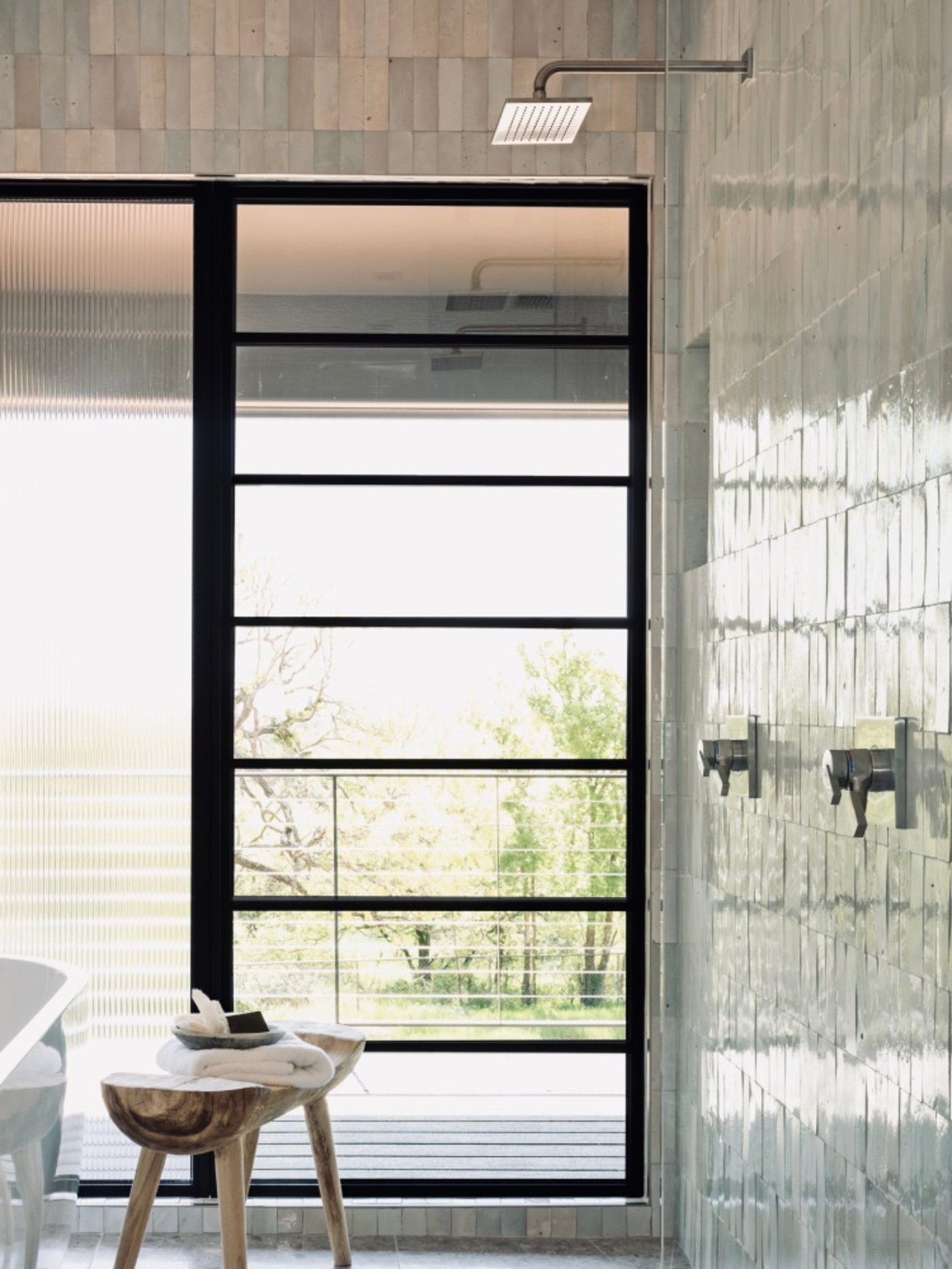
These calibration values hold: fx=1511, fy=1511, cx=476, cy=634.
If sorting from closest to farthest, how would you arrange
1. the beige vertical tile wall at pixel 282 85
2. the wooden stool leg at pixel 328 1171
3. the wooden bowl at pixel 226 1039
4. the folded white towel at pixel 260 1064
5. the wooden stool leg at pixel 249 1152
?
the folded white towel at pixel 260 1064 → the wooden bowl at pixel 226 1039 → the wooden stool leg at pixel 249 1152 → the wooden stool leg at pixel 328 1171 → the beige vertical tile wall at pixel 282 85

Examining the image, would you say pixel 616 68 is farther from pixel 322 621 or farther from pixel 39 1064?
pixel 39 1064

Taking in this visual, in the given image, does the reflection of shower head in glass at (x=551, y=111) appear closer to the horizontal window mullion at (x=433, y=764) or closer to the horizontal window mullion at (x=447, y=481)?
the horizontal window mullion at (x=447, y=481)

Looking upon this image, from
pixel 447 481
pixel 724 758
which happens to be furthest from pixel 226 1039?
pixel 447 481

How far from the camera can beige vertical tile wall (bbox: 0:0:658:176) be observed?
3.90 meters

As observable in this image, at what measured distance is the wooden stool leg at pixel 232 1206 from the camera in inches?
125

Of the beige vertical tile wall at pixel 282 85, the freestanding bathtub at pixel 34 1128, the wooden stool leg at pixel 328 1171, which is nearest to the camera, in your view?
the freestanding bathtub at pixel 34 1128

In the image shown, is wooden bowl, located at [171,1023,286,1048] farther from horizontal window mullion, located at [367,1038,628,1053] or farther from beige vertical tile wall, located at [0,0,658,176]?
beige vertical tile wall, located at [0,0,658,176]

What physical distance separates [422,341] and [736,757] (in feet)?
5.62

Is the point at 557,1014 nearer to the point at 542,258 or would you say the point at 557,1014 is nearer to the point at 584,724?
the point at 584,724

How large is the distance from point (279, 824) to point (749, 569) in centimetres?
169

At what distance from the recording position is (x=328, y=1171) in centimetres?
357

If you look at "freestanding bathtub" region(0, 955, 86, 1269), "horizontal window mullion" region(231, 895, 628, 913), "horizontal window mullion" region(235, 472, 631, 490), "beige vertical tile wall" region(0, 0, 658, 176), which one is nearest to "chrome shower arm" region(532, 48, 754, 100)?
"beige vertical tile wall" region(0, 0, 658, 176)

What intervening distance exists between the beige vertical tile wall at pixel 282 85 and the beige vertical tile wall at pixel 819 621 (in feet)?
2.60

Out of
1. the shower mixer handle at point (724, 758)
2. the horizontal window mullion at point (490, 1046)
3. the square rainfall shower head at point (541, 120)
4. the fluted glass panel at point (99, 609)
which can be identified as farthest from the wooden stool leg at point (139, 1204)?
the square rainfall shower head at point (541, 120)
